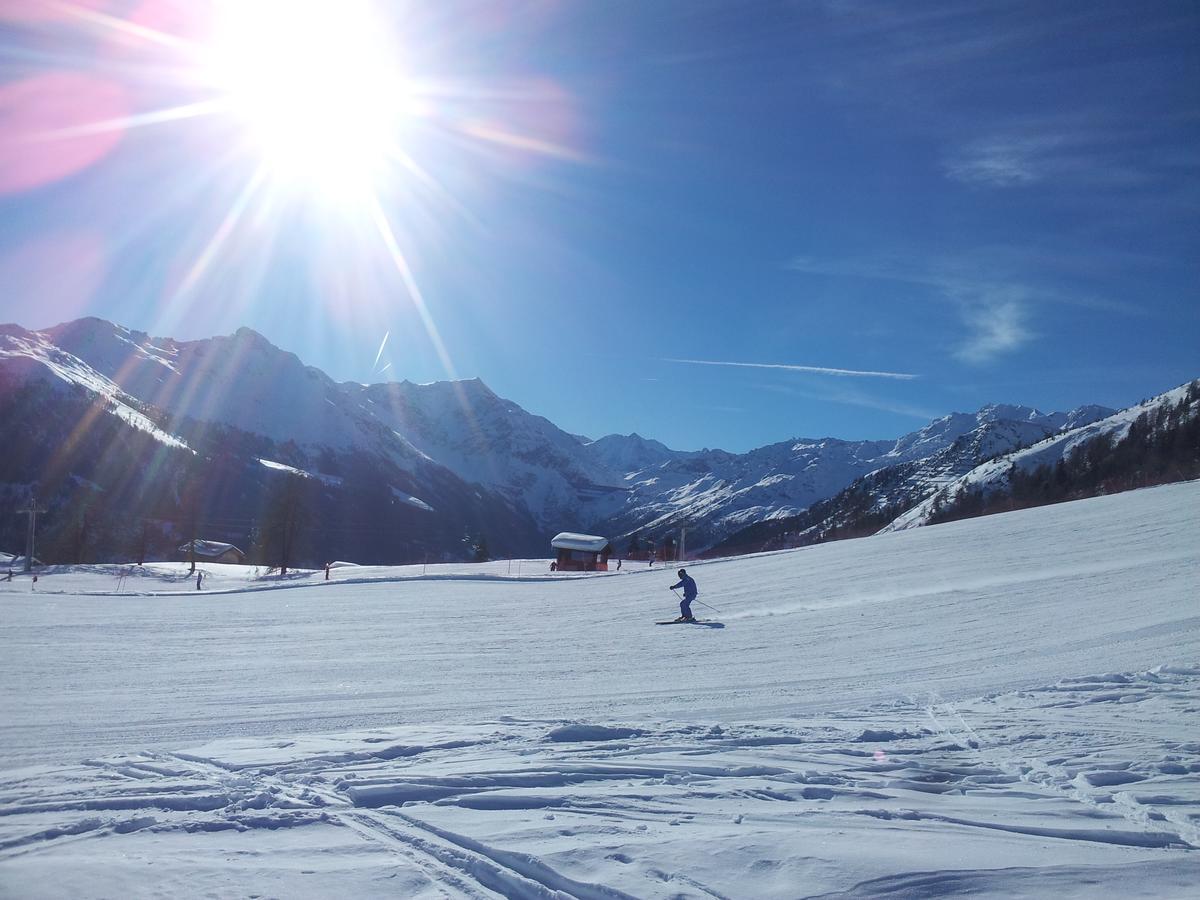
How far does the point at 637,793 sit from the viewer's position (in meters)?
5.99

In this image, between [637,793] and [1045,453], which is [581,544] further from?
[1045,453]

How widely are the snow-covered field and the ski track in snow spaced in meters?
0.03

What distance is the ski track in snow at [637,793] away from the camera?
480 centimetres

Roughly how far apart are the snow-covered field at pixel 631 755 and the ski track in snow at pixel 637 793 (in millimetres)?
30

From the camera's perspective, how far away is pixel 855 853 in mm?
4812

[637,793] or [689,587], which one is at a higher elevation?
[689,587]

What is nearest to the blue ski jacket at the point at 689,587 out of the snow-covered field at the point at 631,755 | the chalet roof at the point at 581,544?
the snow-covered field at the point at 631,755

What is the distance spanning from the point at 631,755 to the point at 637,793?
0.99 m

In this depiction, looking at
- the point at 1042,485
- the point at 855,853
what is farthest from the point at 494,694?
the point at 1042,485

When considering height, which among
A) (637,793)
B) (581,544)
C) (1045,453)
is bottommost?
(637,793)

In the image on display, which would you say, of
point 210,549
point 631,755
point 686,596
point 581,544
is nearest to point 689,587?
point 686,596

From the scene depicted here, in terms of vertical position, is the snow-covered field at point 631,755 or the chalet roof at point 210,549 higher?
the snow-covered field at point 631,755

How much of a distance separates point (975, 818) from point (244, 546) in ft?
416

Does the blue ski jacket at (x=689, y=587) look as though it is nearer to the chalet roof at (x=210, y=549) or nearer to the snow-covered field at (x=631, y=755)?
the snow-covered field at (x=631, y=755)
